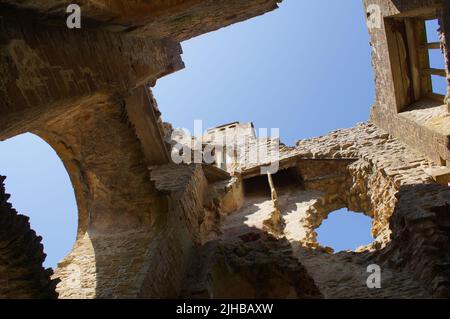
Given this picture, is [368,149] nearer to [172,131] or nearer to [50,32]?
[172,131]

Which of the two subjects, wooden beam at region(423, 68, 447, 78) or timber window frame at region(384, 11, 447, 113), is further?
timber window frame at region(384, 11, 447, 113)

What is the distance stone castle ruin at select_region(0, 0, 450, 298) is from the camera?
3.72m

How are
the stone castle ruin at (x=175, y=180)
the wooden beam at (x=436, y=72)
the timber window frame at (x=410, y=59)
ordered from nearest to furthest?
1. the stone castle ruin at (x=175, y=180)
2. the wooden beam at (x=436, y=72)
3. the timber window frame at (x=410, y=59)

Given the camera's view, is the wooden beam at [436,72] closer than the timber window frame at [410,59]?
Yes

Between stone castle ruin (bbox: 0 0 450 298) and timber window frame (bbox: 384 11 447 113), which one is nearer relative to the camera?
stone castle ruin (bbox: 0 0 450 298)

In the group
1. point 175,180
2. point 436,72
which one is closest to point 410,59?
point 436,72

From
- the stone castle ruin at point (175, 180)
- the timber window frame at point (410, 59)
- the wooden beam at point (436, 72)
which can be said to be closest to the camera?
the stone castle ruin at point (175, 180)

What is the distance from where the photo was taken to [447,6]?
532 centimetres

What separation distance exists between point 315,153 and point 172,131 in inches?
152

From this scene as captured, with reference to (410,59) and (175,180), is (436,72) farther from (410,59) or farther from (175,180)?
(175,180)

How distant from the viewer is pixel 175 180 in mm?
7156

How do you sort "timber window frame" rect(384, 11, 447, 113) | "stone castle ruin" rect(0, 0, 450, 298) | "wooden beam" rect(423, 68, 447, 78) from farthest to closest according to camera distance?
"timber window frame" rect(384, 11, 447, 113) < "wooden beam" rect(423, 68, 447, 78) < "stone castle ruin" rect(0, 0, 450, 298)

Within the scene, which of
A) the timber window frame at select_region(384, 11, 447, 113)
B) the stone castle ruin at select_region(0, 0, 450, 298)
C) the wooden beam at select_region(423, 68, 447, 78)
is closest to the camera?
the stone castle ruin at select_region(0, 0, 450, 298)

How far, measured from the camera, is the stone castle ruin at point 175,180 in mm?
3719
